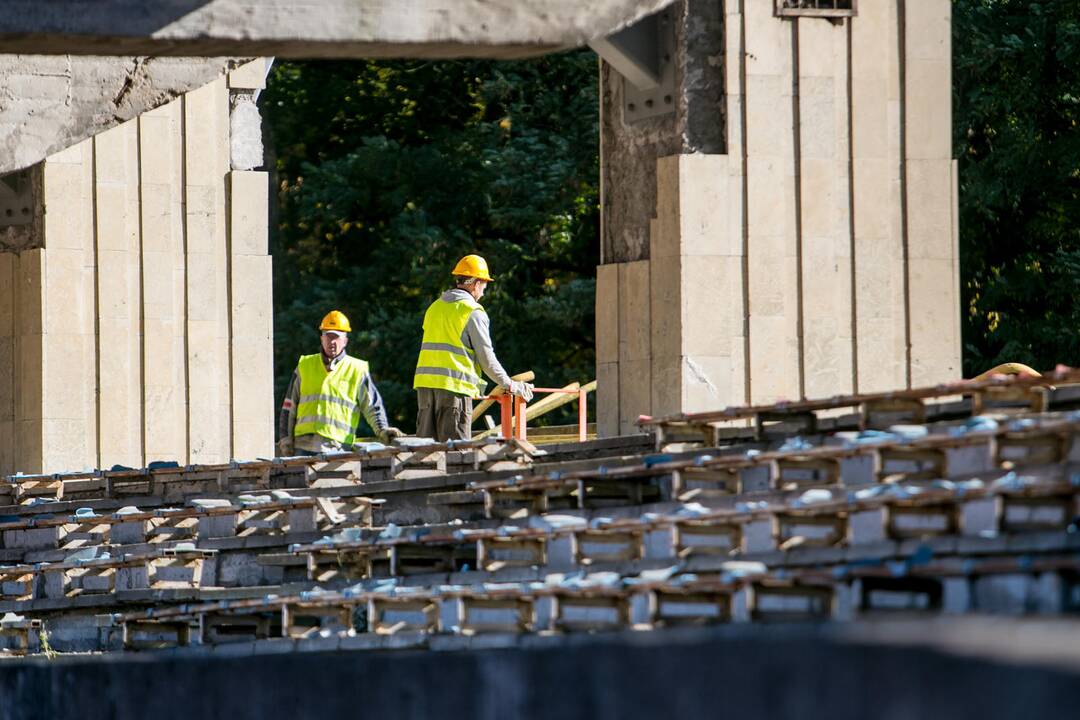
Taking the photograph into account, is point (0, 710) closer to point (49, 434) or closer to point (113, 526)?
point (113, 526)

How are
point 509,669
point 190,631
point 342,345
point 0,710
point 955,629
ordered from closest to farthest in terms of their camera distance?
1. point 955,629
2. point 509,669
3. point 0,710
4. point 190,631
5. point 342,345

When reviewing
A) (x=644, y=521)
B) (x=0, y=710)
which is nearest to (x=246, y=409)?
(x=644, y=521)

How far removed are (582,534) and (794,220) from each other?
551 cm

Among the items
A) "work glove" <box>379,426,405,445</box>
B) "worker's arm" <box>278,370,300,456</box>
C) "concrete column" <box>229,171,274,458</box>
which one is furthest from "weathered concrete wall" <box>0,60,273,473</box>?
"work glove" <box>379,426,405,445</box>

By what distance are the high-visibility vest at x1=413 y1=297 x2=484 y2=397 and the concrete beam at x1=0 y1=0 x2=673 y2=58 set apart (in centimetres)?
578

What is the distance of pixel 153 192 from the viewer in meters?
20.6

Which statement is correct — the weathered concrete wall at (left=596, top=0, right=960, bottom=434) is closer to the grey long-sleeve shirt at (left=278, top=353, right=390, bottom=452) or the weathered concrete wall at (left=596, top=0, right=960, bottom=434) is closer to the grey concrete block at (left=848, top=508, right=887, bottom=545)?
the grey long-sleeve shirt at (left=278, top=353, right=390, bottom=452)

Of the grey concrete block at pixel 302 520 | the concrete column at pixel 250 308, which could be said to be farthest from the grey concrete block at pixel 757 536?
the concrete column at pixel 250 308

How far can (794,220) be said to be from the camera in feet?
56.6

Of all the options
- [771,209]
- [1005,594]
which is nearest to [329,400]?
[771,209]

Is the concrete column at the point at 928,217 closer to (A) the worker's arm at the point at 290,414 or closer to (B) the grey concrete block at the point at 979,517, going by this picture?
(A) the worker's arm at the point at 290,414

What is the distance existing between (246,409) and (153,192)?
227 centimetres

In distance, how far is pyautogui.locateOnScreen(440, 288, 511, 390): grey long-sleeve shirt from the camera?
54.9ft

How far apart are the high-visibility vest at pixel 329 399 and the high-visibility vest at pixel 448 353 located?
0.97m
